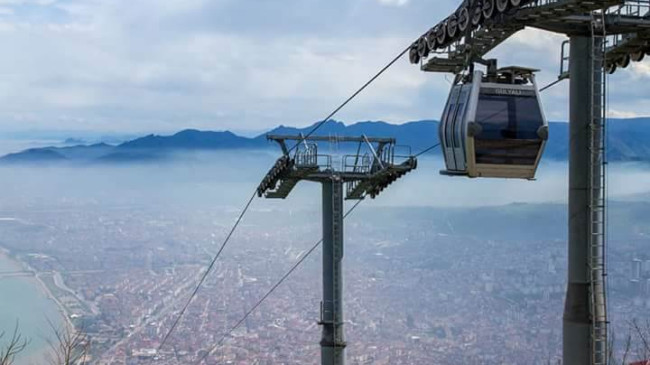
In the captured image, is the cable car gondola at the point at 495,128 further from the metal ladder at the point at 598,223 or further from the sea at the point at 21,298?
the sea at the point at 21,298

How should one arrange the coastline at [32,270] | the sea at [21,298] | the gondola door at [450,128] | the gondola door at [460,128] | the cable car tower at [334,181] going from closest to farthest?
the gondola door at [460,128]
the gondola door at [450,128]
the cable car tower at [334,181]
the sea at [21,298]
the coastline at [32,270]

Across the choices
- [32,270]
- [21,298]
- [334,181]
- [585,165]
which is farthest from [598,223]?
[32,270]

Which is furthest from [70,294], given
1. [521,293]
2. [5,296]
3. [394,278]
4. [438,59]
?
[438,59]

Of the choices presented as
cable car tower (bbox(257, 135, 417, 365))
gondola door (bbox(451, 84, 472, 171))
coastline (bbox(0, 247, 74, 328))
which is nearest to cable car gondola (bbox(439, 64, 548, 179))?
gondola door (bbox(451, 84, 472, 171))

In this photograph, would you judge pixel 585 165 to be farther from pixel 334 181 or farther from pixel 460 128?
pixel 334 181

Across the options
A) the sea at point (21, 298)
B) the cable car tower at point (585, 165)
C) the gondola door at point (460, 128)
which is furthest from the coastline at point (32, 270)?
the cable car tower at point (585, 165)

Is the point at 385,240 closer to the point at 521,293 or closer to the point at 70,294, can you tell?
the point at 70,294
